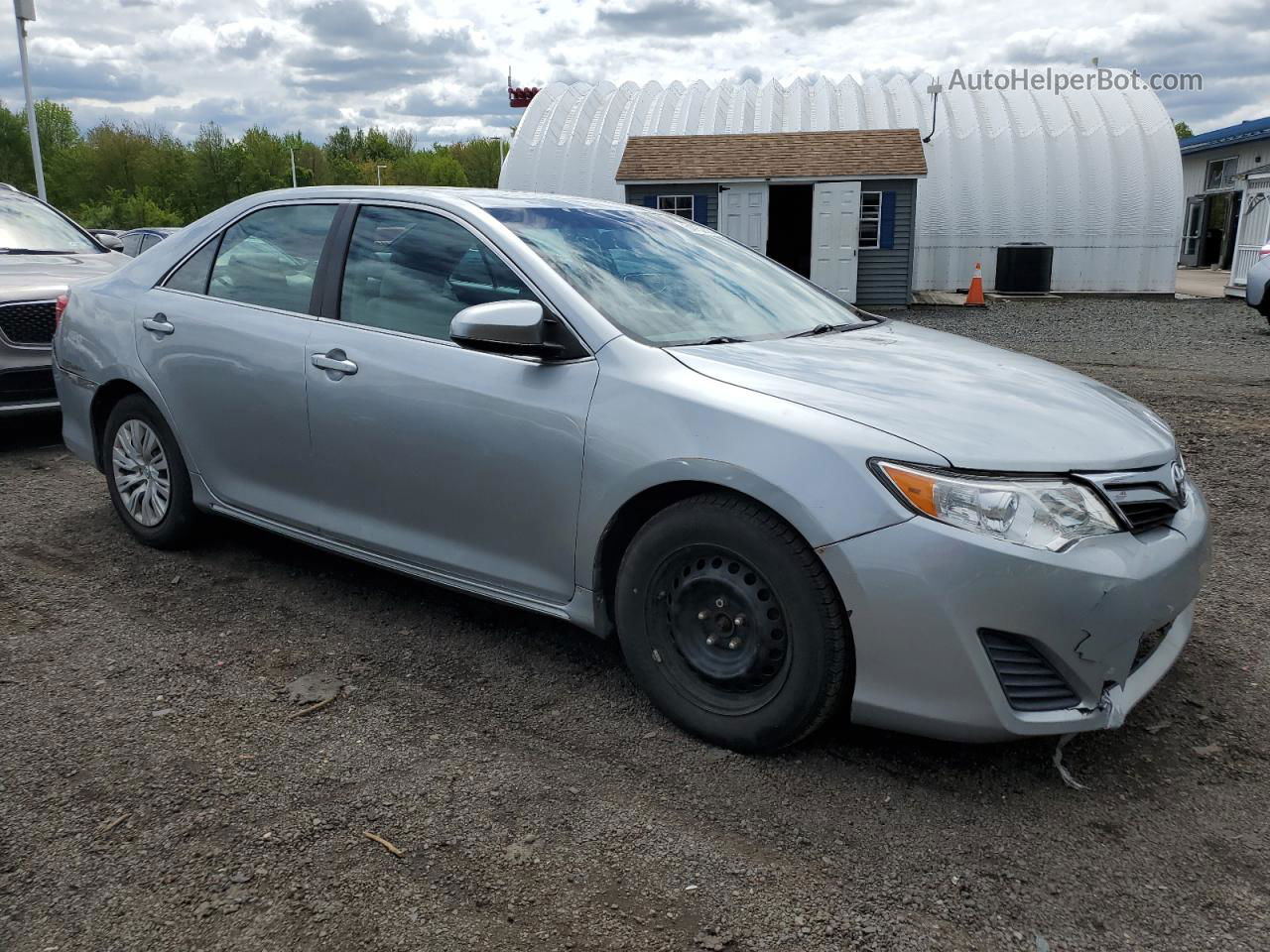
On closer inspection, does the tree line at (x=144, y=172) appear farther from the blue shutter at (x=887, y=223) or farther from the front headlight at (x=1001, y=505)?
the front headlight at (x=1001, y=505)

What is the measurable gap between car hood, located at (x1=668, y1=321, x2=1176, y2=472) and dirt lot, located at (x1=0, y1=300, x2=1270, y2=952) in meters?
0.89

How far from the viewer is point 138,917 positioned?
2182mm

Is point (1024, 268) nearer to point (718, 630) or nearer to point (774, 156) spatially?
point (774, 156)

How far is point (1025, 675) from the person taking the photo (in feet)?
8.09

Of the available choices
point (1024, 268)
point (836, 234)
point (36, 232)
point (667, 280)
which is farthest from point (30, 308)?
point (1024, 268)

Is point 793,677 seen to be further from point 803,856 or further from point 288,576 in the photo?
point 288,576

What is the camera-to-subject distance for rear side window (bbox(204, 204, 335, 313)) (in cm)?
387

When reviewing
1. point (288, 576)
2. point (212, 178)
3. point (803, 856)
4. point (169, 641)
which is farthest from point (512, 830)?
point (212, 178)

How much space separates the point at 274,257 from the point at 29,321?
360cm

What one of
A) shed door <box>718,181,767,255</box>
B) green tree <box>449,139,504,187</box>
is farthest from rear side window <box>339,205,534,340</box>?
green tree <box>449,139,504,187</box>

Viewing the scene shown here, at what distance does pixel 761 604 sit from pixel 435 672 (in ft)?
4.24

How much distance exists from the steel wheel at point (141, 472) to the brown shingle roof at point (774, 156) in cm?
1605

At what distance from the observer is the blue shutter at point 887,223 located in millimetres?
19266

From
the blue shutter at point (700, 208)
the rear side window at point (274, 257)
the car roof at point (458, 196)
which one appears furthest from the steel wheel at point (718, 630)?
the blue shutter at point (700, 208)
